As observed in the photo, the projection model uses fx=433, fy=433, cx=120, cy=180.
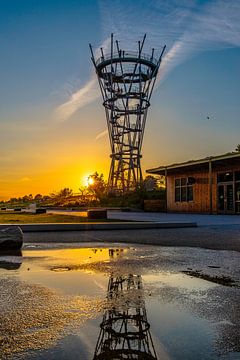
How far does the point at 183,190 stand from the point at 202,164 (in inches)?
162

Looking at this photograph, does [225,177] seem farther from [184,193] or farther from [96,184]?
[96,184]

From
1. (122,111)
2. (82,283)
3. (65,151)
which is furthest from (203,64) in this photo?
(122,111)

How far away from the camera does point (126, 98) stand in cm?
4853

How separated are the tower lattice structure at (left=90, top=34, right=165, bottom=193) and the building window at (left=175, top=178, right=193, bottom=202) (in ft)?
49.2

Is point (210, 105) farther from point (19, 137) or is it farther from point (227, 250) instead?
point (227, 250)

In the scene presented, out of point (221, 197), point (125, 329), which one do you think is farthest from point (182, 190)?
point (125, 329)

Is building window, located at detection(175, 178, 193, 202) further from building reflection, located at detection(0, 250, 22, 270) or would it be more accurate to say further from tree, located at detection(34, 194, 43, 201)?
tree, located at detection(34, 194, 43, 201)

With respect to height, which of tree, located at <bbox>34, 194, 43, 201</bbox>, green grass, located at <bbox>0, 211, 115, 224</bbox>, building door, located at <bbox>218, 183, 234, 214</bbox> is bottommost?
green grass, located at <bbox>0, 211, 115, 224</bbox>

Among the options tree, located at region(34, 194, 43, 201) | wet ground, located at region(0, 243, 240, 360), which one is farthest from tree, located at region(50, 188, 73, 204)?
wet ground, located at region(0, 243, 240, 360)

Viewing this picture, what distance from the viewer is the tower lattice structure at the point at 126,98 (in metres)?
48.5

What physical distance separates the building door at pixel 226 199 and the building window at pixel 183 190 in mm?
3320

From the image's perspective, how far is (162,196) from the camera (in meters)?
36.9

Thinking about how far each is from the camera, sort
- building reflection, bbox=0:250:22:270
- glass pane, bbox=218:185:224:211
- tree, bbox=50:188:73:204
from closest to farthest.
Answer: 1. building reflection, bbox=0:250:22:270
2. glass pane, bbox=218:185:224:211
3. tree, bbox=50:188:73:204

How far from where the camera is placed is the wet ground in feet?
10.0
